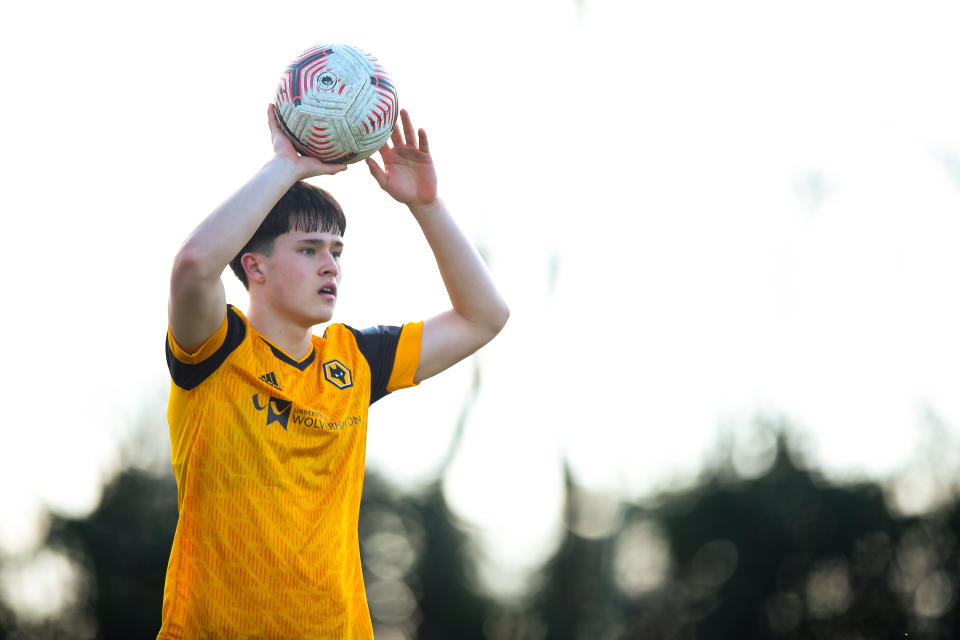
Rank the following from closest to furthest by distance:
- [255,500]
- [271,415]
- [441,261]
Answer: [255,500] → [271,415] → [441,261]

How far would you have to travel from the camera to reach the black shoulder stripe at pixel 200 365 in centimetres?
362

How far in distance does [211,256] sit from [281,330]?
2.12ft

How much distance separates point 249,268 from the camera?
13.3ft

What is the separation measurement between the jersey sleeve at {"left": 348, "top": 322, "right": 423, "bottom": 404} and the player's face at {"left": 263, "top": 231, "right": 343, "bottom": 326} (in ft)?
1.13

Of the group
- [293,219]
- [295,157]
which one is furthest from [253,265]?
[295,157]

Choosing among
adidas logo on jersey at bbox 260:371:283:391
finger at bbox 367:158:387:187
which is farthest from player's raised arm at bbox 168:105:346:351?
finger at bbox 367:158:387:187

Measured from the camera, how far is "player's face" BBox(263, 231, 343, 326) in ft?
12.8

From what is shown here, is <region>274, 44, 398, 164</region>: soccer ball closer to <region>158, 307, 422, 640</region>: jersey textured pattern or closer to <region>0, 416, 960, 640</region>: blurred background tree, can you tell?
<region>158, 307, 422, 640</region>: jersey textured pattern

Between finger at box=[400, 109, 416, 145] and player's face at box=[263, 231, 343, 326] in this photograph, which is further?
finger at box=[400, 109, 416, 145]

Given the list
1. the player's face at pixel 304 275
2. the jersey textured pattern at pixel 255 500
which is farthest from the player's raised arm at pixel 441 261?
the jersey textured pattern at pixel 255 500

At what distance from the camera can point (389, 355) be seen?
4270 millimetres

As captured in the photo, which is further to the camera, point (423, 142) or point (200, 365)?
point (423, 142)

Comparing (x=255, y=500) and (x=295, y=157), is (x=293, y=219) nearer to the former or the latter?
(x=295, y=157)

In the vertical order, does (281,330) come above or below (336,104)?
below
